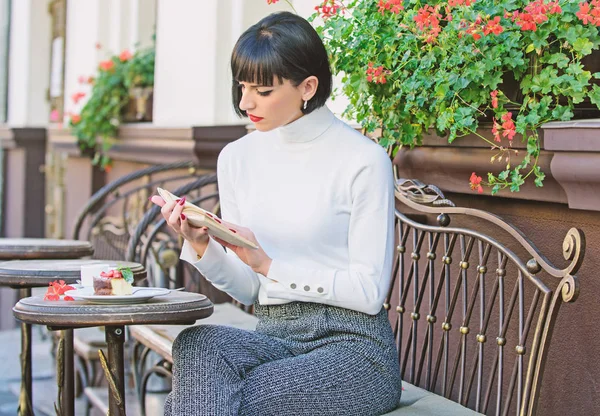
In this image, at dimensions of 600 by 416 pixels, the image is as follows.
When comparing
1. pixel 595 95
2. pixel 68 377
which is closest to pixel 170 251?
pixel 68 377

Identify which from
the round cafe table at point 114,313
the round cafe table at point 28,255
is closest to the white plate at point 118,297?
the round cafe table at point 114,313

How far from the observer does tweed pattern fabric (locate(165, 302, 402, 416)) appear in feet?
7.52

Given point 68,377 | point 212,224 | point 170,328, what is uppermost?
point 212,224

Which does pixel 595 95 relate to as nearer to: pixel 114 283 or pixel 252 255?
pixel 252 255

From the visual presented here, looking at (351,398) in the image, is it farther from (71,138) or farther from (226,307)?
(71,138)

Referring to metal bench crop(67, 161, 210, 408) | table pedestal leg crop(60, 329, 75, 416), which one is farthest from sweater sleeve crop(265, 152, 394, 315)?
metal bench crop(67, 161, 210, 408)

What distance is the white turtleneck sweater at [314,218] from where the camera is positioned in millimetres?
2480

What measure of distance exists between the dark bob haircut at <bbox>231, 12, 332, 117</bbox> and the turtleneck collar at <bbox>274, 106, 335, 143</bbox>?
0.37ft

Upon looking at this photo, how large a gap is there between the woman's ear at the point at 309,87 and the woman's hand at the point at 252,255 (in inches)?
15.1

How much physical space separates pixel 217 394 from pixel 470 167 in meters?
1.14

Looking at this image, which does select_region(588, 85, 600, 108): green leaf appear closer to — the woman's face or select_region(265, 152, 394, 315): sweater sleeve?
select_region(265, 152, 394, 315): sweater sleeve

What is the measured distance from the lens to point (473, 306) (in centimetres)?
308

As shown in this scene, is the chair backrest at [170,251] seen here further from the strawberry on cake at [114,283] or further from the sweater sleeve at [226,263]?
the strawberry on cake at [114,283]

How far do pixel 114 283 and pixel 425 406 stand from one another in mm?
862
